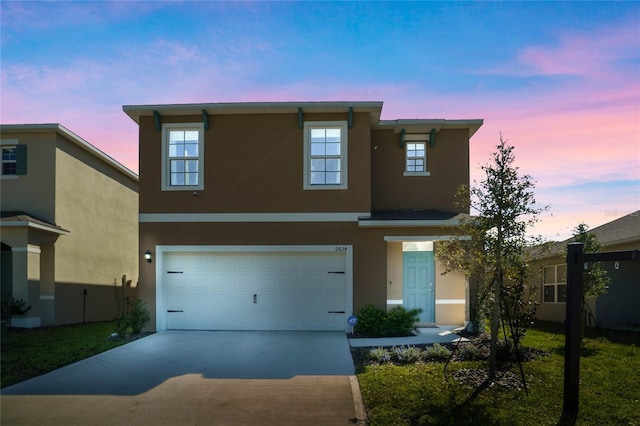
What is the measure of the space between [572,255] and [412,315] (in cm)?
596

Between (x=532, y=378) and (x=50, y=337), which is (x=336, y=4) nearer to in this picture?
(x=532, y=378)

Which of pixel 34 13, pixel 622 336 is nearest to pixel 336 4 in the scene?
pixel 34 13

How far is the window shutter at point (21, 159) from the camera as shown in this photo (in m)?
15.6

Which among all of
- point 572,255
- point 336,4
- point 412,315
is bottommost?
point 412,315

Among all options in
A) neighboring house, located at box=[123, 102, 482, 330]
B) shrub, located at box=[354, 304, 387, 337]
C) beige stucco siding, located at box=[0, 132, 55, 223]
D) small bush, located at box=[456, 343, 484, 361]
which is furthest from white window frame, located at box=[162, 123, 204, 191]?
small bush, located at box=[456, 343, 484, 361]

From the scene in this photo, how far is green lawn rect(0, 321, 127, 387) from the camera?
29.5 feet

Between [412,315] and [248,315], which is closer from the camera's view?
[412,315]

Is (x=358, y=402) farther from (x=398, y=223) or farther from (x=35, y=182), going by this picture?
(x=35, y=182)

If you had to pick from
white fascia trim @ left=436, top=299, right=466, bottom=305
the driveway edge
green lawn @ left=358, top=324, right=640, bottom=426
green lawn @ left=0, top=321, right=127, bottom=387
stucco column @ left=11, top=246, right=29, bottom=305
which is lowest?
green lawn @ left=0, top=321, right=127, bottom=387

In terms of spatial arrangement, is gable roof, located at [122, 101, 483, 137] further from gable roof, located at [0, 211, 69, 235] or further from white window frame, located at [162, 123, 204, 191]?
gable roof, located at [0, 211, 69, 235]

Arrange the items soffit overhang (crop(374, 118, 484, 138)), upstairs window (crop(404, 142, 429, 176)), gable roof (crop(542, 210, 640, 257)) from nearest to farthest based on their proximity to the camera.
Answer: gable roof (crop(542, 210, 640, 257)) < soffit overhang (crop(374, 118, 484, 138)) < upstairs window (crop(404, 142, 429, 176))

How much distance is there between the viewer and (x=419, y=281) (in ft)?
44.2

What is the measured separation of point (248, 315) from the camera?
1297 cm

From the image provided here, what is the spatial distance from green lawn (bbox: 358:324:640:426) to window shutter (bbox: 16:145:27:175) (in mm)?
13317
